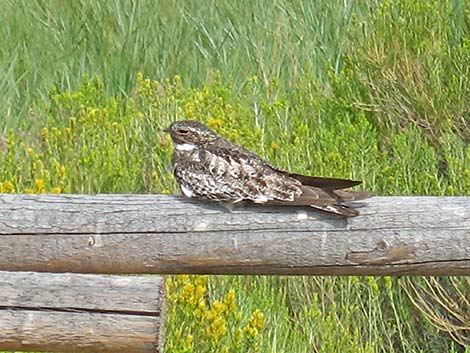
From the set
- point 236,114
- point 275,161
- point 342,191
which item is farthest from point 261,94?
point 342,191

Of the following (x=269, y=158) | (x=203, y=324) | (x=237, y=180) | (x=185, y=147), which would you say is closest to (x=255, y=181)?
(x=237, y=180)

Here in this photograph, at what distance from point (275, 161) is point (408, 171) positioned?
522 millimetres

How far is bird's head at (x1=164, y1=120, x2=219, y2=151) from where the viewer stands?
337 centimetres

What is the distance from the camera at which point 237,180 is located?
304cm

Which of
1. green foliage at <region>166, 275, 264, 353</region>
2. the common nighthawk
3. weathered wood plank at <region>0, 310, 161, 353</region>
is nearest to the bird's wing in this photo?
the common nighthawk

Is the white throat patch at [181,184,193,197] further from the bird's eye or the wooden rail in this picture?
the wooden rail

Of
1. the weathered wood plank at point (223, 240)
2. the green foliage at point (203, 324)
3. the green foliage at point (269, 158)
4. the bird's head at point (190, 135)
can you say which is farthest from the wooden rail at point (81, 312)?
the bird's head at point (190, 135)

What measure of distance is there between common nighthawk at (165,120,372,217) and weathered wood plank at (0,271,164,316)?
424 mm

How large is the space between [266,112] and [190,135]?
1.55m

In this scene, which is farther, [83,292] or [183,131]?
[183,131]

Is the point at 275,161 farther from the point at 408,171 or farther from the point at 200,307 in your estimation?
the point at 200,307

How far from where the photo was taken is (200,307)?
3330 mm

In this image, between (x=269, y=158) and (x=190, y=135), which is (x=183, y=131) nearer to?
(x=190, y=135)

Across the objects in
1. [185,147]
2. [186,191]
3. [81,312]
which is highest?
[185,147]
